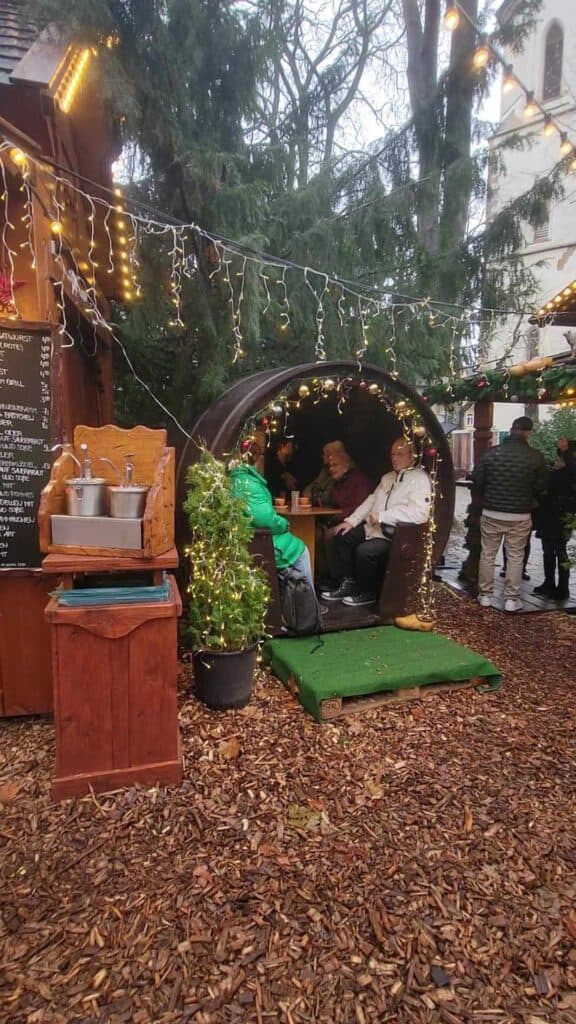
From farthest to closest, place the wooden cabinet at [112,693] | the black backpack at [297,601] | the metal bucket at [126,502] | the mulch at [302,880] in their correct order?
the black backpack at [297,601] < the metal bucket at [126,502] < the wooden cabinet at [112,693] < the mulch at [302,880]

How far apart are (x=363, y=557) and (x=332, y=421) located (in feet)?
6.76

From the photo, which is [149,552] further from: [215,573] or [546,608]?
[546,608]

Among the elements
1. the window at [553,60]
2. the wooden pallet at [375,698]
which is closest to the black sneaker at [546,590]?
the wooden pallet at [375,698]

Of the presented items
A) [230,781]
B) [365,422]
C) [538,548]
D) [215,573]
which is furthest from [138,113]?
[538,548]

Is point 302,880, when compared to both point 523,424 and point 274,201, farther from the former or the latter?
point 274,201

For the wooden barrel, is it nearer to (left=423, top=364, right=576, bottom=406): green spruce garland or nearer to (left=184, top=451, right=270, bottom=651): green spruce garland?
(left=184, top=451, right=270, bottom=651): green spruce garland

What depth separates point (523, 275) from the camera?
6738 mm

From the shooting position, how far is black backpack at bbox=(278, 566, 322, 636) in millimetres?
4180

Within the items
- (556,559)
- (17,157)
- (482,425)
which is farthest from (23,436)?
(556,559)

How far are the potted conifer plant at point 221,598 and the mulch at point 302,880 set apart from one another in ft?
0.77

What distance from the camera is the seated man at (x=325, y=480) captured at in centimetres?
575

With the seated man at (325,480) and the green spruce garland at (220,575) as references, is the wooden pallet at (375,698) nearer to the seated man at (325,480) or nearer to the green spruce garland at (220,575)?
the green spruce garland at (220,575)

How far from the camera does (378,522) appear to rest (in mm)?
4973

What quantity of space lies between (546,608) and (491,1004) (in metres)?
4.57
